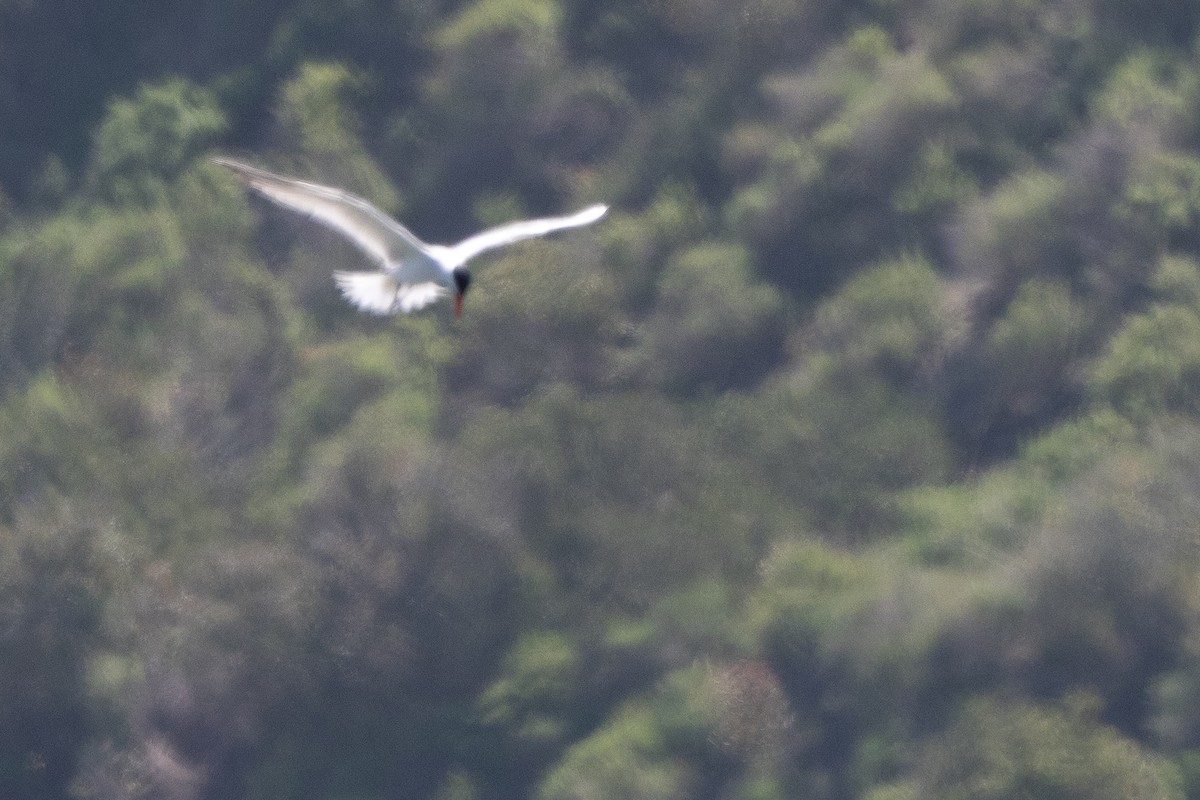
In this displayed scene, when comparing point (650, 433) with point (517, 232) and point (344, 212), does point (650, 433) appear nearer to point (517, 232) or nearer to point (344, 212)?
point (517, 232)

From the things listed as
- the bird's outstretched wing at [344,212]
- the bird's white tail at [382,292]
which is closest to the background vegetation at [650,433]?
the bird's white tail at [382,292]

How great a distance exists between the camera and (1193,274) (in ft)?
61.6

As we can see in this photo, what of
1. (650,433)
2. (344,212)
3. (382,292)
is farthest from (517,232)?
(650,433)

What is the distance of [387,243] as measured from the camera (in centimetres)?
1280

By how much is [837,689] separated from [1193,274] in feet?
19.7

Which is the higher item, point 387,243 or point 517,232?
point 517,232

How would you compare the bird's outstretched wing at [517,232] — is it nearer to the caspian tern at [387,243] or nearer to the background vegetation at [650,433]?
the caspian tern at [387,243]

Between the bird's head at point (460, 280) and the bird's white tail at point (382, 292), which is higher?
the bird's white tail at point (382, 292)

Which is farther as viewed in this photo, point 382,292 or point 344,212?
point 382,292

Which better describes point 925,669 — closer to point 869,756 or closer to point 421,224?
point 869,756

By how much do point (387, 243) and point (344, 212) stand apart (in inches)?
25.4

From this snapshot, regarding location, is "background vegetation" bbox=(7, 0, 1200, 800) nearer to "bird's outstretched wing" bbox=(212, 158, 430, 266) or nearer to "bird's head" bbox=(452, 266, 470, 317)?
"bird's head" bbox=(452, 266, 470, 317)

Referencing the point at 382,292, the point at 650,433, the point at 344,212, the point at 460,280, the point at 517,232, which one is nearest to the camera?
the point at 344,212

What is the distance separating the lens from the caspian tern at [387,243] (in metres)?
11.6
